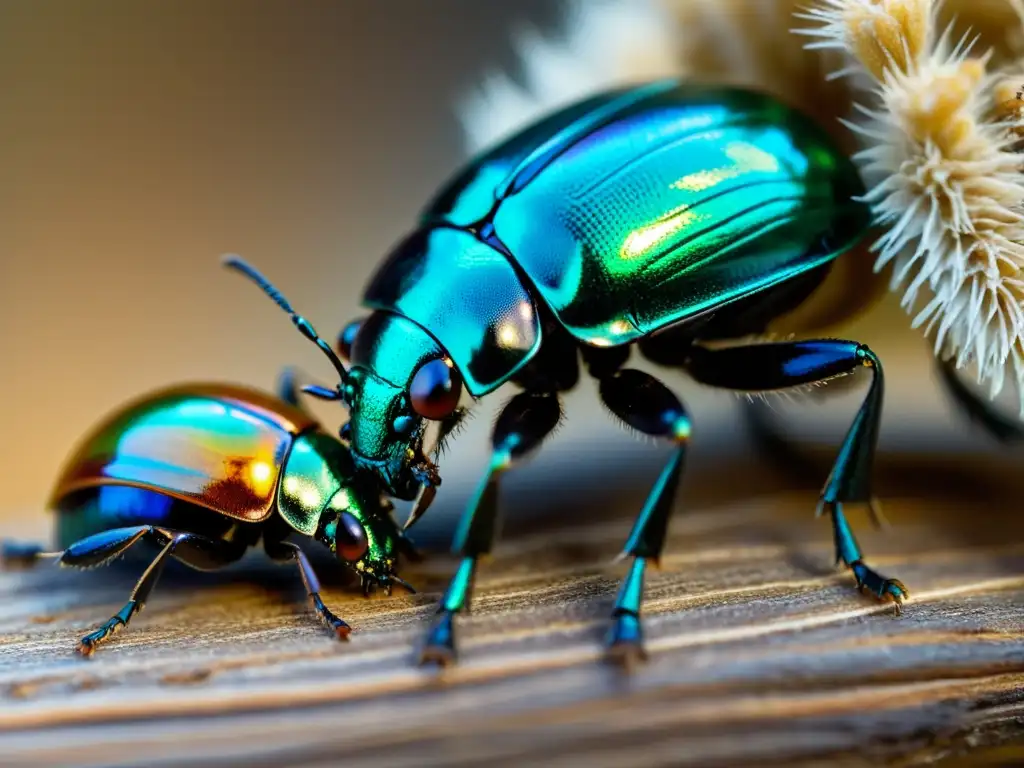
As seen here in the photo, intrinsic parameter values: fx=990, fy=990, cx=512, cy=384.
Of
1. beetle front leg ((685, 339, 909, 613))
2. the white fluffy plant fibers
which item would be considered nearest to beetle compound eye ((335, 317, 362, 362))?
beetle front leg ((685, 339, 909, 613))

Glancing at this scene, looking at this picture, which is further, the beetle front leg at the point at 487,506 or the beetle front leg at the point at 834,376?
the beetle front leg at the point at 834,376

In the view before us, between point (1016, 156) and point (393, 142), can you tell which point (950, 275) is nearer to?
point (1016, 156)

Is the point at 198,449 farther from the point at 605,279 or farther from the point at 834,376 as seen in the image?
the point at 834,376

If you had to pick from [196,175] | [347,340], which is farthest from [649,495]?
[196,175]

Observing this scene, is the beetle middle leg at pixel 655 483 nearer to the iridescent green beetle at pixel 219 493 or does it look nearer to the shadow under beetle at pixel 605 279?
the shadow under beetle at pixel 605 279

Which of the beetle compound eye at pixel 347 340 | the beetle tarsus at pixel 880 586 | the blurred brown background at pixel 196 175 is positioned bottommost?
the beetle tarsus at pixel 880 586

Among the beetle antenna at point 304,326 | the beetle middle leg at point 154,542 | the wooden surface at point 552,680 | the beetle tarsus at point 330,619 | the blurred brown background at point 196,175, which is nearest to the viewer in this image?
the wooden surface at point 552,680

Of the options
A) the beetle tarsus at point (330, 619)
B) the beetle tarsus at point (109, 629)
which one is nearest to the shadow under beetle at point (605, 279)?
the beetle tarsus at point (330, 619)

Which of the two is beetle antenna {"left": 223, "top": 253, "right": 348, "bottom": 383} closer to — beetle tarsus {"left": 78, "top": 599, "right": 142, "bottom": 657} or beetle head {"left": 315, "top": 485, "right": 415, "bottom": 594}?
beetle head {"left": 315, "top": 485, "right": 415, "bottom": 594}
